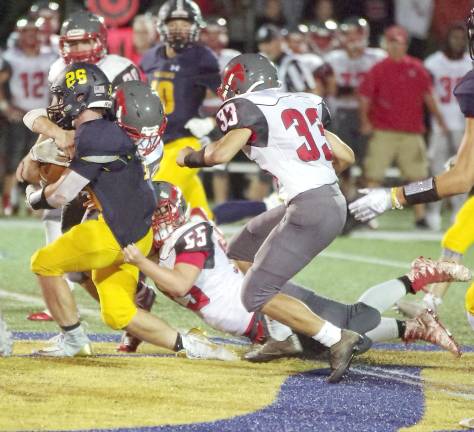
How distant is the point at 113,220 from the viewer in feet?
18.6

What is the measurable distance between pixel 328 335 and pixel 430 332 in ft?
1.89

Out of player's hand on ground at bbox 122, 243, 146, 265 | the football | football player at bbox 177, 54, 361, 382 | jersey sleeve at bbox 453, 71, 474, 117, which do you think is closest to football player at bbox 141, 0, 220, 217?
the football

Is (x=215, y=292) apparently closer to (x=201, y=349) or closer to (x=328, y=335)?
(x=201, y=349)

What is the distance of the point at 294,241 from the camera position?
18.1 feet

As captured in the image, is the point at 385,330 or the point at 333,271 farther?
the point at 333,271

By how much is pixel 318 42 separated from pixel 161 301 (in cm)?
626

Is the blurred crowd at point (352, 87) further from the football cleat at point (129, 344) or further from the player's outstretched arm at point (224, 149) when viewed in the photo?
the player's outstretched arm at point (224, 149)

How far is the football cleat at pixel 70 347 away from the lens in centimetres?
578

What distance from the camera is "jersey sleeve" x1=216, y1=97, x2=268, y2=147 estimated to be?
5.45m

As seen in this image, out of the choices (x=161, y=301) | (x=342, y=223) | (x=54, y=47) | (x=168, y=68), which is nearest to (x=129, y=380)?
(x=342, y=223)

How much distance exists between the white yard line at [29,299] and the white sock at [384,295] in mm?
1867

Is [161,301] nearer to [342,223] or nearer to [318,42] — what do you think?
[342,223]

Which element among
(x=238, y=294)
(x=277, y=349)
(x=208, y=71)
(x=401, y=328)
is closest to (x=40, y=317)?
(x=238, y=294)

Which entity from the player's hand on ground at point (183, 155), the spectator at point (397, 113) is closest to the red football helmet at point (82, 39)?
the player's hand on ground at point (183, 155)
